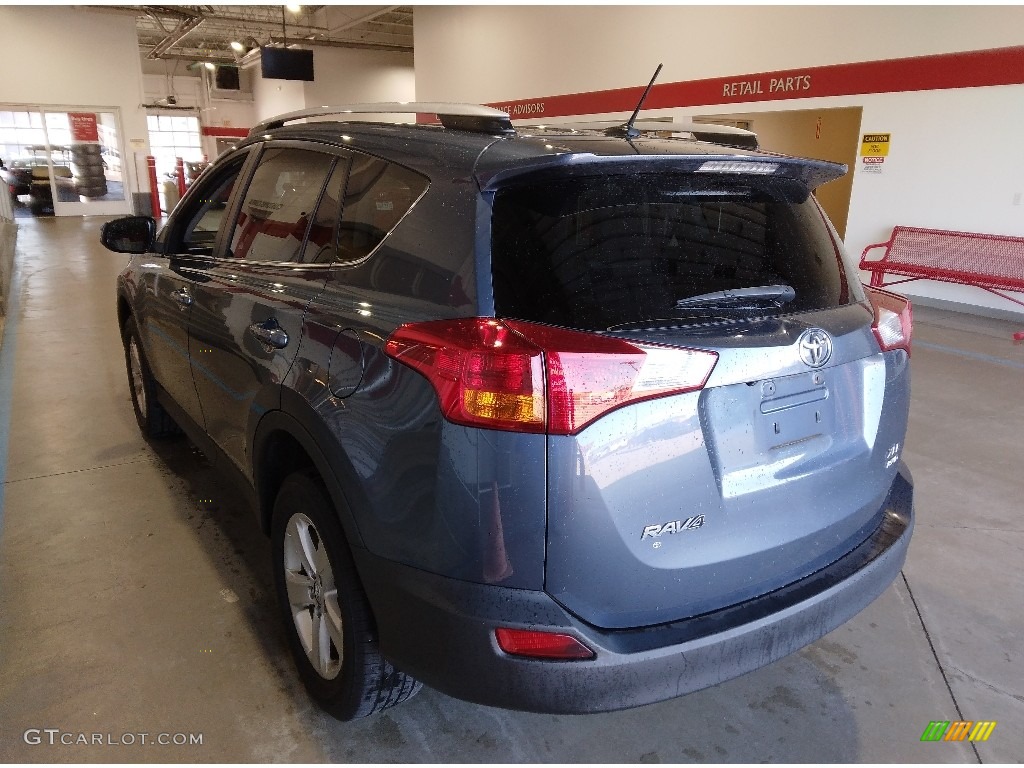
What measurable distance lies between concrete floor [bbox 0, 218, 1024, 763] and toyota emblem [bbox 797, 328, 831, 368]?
1047 millimetres

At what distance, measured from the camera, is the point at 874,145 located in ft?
30.2

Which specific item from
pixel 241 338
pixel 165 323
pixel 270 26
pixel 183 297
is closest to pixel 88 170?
pixel 270 26

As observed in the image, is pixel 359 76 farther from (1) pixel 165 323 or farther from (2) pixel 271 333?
(2) pixel 271 333

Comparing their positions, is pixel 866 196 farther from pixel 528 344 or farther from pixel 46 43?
pixel 46 43

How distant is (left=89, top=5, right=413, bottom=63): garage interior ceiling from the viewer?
18.8 meters

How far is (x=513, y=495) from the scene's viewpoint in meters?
1.34

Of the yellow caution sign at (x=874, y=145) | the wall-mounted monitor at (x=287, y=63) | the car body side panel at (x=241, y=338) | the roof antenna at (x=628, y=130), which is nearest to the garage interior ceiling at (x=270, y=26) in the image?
the wall-mounted monitor at (x=287, y=63)

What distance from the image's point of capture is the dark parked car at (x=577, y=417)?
4.47 ft

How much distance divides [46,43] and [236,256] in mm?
20056

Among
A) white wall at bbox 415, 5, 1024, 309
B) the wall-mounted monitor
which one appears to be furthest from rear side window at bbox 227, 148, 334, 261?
the wall-mounted monitor

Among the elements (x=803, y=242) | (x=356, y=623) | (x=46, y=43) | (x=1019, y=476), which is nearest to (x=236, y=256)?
(x=356, y=623)

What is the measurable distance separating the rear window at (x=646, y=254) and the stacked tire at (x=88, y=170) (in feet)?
70.6

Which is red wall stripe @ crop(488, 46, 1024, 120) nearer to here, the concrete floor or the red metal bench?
the red metal bench

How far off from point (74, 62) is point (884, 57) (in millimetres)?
18294
